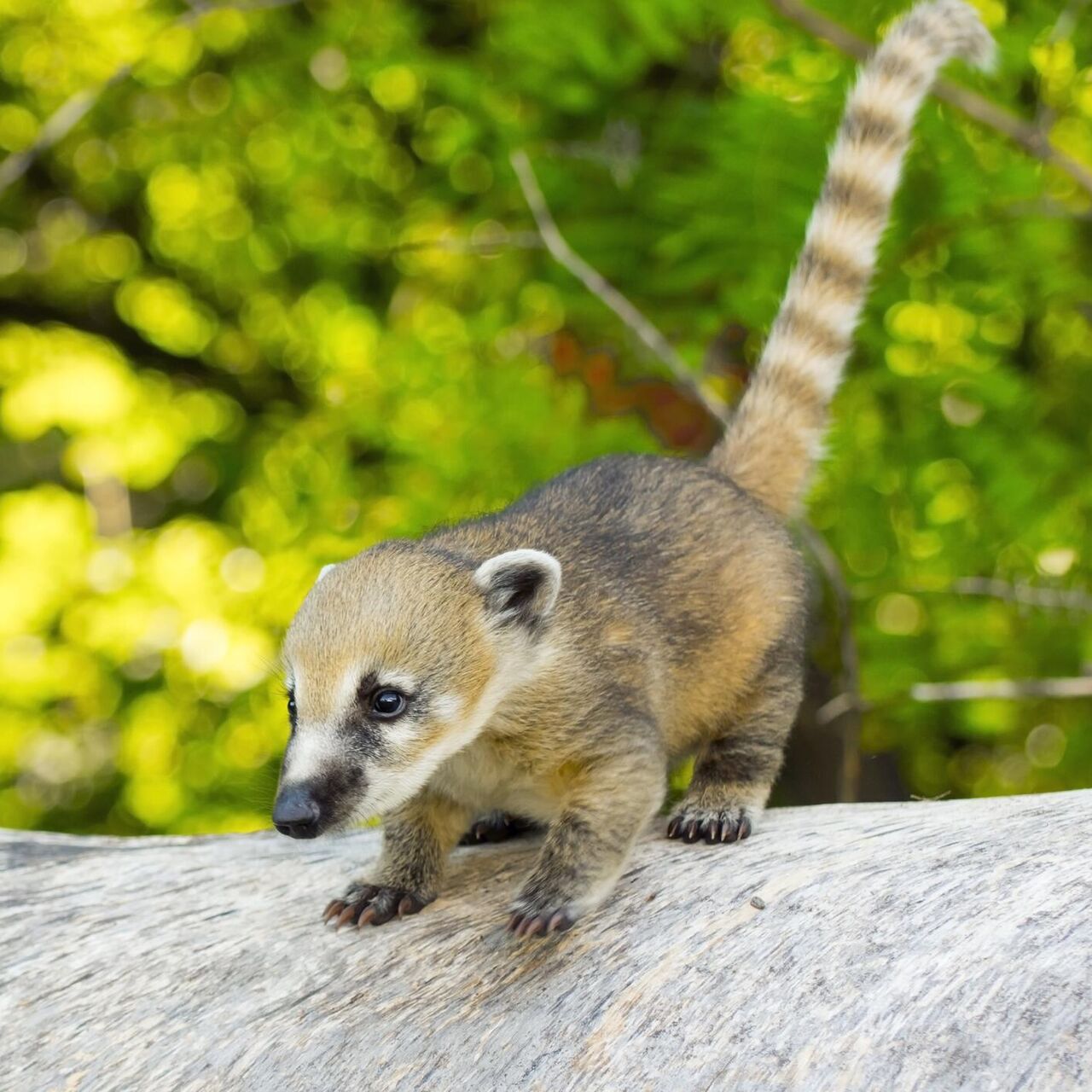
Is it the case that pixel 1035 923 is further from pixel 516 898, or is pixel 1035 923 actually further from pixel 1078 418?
pixel 1078 418

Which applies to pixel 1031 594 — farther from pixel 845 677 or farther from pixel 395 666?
pixel 395 666

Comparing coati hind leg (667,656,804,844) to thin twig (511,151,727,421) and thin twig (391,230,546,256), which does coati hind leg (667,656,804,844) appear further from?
thin twig (391,230,546,256)

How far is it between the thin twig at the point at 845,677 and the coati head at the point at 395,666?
6.28 feet

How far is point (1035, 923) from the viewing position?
3.38m

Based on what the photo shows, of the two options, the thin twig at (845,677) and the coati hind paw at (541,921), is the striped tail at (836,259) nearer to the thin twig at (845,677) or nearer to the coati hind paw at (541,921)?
the thin twig at (845,677)

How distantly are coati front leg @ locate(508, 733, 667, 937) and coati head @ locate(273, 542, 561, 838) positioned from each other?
1.13 feet

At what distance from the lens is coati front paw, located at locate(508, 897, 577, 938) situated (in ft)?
12.2

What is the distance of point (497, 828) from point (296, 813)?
4.78 feet

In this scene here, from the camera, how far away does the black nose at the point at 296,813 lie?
3516 millimetres

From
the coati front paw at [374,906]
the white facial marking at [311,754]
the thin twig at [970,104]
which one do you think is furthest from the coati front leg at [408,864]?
the thin twig at [970,104]

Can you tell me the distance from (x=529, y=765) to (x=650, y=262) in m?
3.28

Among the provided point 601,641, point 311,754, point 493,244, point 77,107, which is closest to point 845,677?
point 601,641

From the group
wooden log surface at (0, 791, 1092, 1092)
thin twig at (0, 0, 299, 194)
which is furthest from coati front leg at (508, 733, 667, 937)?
thin twig at (0, 0, 299, 194)

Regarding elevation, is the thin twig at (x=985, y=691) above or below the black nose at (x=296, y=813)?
above
